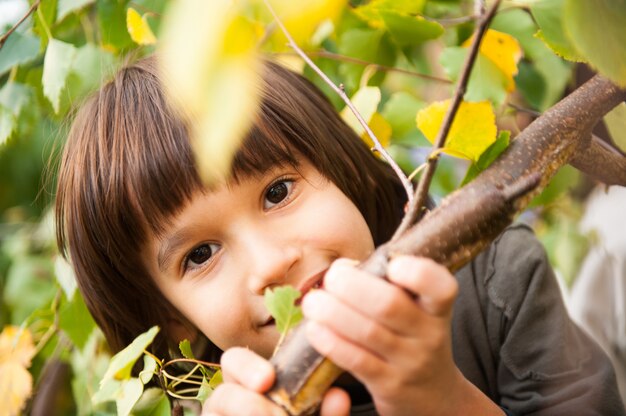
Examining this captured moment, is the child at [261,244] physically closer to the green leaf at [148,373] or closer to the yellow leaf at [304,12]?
the green leaf at [148,373]

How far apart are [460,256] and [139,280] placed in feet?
1.58

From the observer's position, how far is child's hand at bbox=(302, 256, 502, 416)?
1.15 feet

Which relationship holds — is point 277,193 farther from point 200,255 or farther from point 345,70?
point 345,70

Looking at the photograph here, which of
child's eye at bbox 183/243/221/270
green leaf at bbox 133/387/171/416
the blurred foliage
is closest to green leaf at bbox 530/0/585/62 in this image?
the blurred foliage

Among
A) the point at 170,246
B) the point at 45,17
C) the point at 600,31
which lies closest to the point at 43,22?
the point at 45,17

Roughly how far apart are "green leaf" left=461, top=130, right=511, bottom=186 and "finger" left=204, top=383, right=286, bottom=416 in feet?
0.72

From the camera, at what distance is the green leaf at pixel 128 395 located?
1.84 ft

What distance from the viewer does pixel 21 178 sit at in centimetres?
239

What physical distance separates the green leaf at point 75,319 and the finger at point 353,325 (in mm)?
605

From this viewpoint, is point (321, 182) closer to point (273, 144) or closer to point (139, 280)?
point (273, 144)

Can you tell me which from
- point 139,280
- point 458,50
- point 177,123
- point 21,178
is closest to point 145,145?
point 177,123

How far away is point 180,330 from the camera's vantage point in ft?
2.83

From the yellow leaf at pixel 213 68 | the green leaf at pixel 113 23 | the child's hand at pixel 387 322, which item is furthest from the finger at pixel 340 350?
the green leaf at pixel 113 23

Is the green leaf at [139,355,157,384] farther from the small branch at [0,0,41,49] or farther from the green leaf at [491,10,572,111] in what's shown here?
the green leaf at [491,10,572,111]
